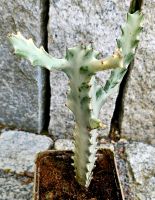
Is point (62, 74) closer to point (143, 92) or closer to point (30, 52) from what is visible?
point (143, 92)

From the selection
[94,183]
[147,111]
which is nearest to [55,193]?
[94,183]

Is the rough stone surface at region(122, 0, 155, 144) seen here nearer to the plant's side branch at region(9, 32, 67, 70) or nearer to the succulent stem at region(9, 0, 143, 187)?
the succulent stem at region(9, 0, 143, 187)


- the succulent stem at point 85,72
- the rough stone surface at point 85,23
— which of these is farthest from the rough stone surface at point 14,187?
the rough stone surface at point 85,23

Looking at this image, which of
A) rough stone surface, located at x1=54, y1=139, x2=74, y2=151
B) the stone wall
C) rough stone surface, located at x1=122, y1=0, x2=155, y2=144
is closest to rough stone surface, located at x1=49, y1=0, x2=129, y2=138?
the stone wall

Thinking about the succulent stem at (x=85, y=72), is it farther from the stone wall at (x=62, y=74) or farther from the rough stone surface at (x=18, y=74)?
the rough stone surface at (x=18, y=74)

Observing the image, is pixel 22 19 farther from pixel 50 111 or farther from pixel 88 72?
pixel 88 72
